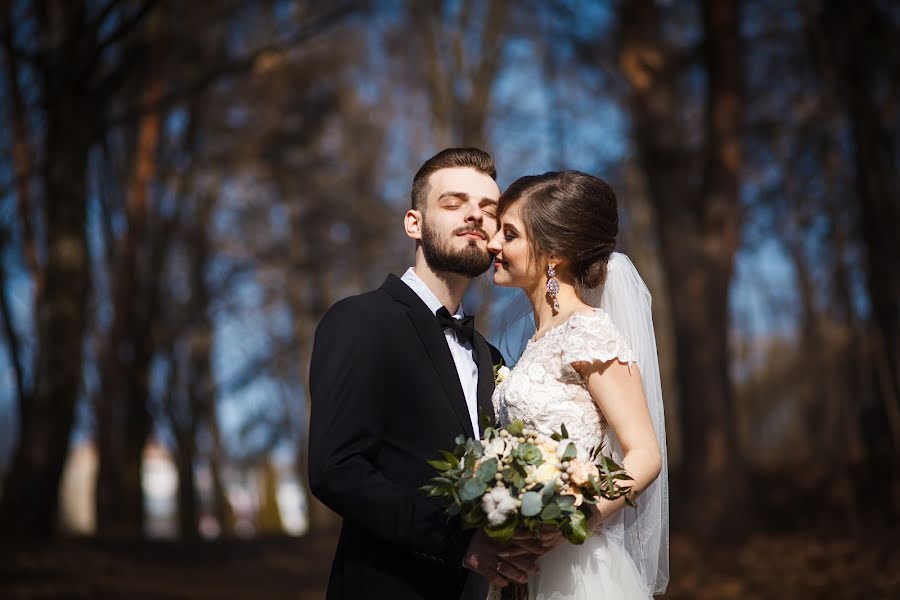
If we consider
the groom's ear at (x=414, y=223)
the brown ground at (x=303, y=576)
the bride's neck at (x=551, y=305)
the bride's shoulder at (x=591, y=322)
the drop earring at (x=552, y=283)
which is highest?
the groom's ear at (x=414, y=223)

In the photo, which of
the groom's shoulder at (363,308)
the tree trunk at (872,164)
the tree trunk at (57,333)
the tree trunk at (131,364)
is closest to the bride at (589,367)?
the groom's shoulder at (363,308)

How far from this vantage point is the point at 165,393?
72.3 ft

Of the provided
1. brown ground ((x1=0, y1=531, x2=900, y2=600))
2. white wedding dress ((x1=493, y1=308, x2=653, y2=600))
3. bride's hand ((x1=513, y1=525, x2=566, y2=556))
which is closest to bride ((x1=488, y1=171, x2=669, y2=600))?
white wedding dress ((x1=493, y1=308, x2=653, y2=600))

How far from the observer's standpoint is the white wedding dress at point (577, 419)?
3336 millimetres

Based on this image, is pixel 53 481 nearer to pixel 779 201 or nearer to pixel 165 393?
pixel 165 393

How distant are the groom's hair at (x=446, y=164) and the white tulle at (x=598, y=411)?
607 millimetres

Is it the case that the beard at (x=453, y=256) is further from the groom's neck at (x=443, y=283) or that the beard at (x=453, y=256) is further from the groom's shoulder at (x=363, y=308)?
the groom's shoulder at (x=363, y=308)

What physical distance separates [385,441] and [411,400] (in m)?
0.15

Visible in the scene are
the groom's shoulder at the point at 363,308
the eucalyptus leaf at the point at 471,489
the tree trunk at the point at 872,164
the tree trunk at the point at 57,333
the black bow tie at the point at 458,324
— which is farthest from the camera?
the tree trunk at the point at 872,164

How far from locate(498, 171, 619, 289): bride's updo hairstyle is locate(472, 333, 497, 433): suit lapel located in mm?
375

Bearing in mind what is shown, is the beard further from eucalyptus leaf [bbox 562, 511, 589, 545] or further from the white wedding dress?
eucalyptus leaf [bbox 562, 511, 589, 545]

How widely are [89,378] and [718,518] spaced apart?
1526 cm

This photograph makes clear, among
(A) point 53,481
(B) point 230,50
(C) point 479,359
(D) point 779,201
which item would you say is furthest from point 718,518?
(B) point 230,50

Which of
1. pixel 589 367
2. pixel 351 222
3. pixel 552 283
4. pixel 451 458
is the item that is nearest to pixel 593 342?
pixel 589 367
